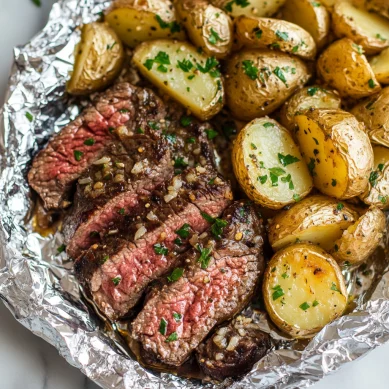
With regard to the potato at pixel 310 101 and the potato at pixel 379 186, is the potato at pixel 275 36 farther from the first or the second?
the potato at pixel 379 186

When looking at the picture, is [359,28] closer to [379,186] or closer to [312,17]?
[312,17]

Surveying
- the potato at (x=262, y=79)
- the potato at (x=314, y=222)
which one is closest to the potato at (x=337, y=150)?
the potato at (x=314, y=222)

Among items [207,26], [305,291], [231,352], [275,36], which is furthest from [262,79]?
[231,352]

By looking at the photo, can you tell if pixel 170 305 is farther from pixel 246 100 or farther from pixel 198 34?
pixel 198 34

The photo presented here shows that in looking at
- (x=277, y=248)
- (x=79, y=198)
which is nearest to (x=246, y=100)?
(x=277, y=248)

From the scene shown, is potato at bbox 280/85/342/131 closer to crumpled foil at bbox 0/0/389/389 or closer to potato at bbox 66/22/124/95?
crumpled foil at bbox 0/0/389/389

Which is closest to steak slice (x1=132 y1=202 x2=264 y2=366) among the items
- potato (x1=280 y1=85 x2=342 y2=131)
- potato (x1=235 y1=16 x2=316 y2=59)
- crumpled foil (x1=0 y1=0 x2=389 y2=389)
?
A: crumpled foil (x1=0 y1=0 x2=389 y2=389)
